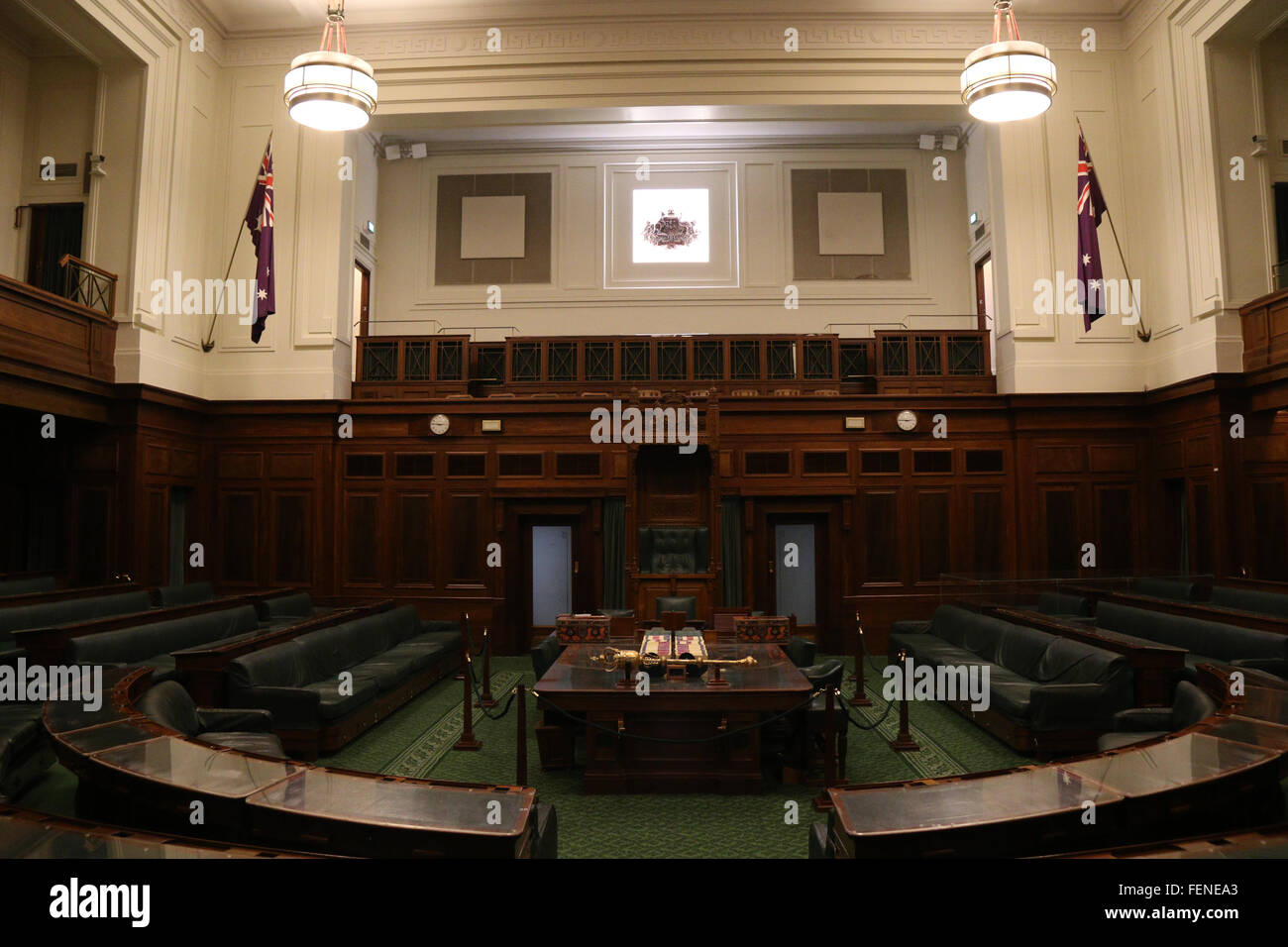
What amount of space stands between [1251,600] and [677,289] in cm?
945

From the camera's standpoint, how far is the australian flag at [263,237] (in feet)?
33.7

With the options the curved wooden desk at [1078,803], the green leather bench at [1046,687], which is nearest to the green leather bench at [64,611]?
the curved wooden desk at [1078,803]

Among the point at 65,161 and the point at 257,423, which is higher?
the point at 65,161

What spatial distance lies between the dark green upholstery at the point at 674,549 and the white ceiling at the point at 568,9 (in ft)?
25.2

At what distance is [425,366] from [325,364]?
1.41 metres

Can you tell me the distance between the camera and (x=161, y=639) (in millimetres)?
6891

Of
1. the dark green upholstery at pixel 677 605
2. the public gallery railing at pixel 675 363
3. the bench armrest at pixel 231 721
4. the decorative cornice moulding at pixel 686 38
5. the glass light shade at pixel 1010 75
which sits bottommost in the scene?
the bench armrest at pixel 231 721

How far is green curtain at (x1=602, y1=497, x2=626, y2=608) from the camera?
1102 cm

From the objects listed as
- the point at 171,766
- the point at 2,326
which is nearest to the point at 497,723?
the point at 171,766

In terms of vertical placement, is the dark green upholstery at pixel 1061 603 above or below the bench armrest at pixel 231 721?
above

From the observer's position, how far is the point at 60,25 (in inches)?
383

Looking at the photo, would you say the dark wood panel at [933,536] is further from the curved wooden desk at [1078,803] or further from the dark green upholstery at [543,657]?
the curved wooden desk at [1078,803]

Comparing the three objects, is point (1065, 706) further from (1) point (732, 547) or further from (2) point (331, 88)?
(2) point (331, 88)
